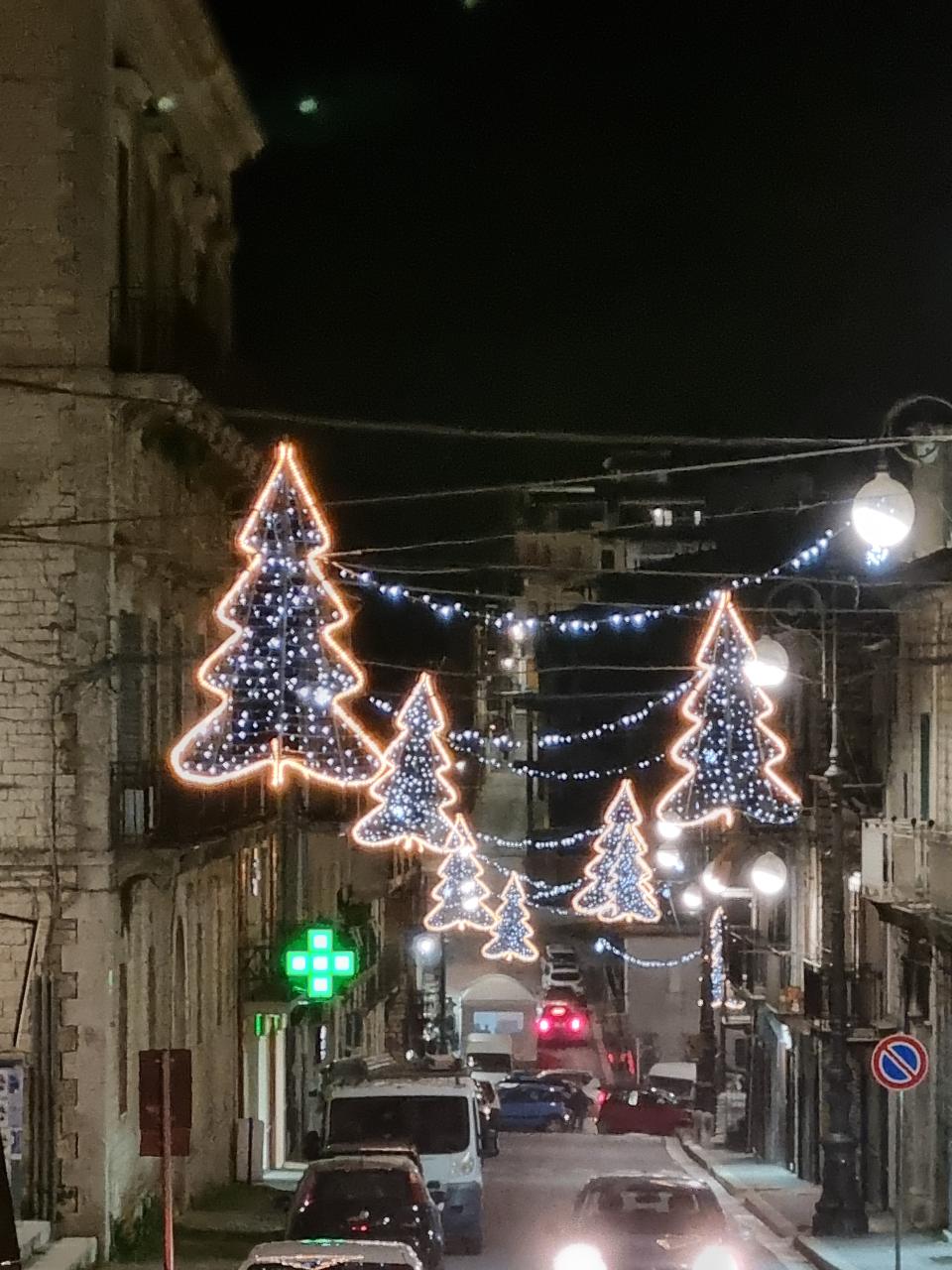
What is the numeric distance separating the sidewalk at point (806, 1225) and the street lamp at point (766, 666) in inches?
283

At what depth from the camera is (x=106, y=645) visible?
2378 centimetres

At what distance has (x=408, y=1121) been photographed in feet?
86.1

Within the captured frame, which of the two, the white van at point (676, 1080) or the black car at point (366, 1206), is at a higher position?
the black car at point (366, 1206)

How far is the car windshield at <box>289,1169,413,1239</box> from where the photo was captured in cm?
1986

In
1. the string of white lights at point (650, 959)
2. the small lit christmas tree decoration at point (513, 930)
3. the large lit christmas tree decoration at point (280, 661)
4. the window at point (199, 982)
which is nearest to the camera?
the large lit christmas tree decoration at point (280, 661)

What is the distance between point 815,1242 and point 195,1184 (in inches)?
351

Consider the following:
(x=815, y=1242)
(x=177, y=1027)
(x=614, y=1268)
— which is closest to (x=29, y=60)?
(x=177, y=1027)

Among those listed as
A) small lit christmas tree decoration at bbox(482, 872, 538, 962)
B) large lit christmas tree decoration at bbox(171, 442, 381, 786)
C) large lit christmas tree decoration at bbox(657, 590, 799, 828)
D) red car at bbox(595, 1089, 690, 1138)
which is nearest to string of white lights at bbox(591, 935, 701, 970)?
small lit christmas tree decoration at bbox(482, 872, 538, 962)

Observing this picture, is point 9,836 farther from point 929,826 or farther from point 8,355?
point 929,826

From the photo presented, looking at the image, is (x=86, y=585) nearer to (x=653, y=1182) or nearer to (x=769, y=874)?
(x=653, y=1182)

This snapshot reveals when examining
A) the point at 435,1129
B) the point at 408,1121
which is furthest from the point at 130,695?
the point at 435,1129

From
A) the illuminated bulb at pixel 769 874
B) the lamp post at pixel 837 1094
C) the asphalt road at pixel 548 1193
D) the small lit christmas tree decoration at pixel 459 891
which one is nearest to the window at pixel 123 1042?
the asphalt road at pixel 548 1193

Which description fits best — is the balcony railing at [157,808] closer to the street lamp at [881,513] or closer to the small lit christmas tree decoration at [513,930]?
the street lamp at [881,513]

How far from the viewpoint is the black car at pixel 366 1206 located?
1983 cm
